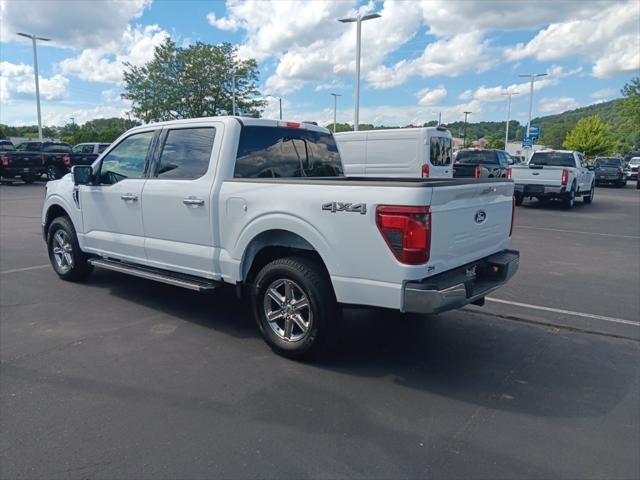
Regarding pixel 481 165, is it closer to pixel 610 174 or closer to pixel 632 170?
pixel 610 174

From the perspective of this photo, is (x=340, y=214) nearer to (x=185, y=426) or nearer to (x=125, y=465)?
(x=185, y=426)

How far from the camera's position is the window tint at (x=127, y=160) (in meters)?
5.47

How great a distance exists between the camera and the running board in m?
4.68

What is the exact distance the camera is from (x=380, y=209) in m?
3.51

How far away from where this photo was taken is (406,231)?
3.45 metres

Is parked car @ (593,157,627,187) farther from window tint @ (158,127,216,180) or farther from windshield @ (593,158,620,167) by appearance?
window tint @ (158,127,216,180)

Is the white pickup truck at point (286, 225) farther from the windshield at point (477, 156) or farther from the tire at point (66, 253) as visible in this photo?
the windshield at point (477, 156)

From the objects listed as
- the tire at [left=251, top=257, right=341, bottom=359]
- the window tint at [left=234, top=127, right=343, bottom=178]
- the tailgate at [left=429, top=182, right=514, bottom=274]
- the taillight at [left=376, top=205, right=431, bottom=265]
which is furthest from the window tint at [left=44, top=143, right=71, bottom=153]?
the taillight at [left=376, top=205, right=431, bottom=265]

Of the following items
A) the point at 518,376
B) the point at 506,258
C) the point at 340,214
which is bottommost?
the point at 518,376

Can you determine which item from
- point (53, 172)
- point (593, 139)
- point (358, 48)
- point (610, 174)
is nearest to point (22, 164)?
point (53, 172)

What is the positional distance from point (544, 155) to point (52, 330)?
17321 millimetres

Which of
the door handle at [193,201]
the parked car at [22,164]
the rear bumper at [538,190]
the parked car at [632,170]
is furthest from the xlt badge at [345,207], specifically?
the parked car at [632,170]

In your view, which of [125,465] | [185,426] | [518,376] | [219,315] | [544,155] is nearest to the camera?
[125,465]

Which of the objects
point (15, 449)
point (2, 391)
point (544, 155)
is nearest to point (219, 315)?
point (2, 391)
